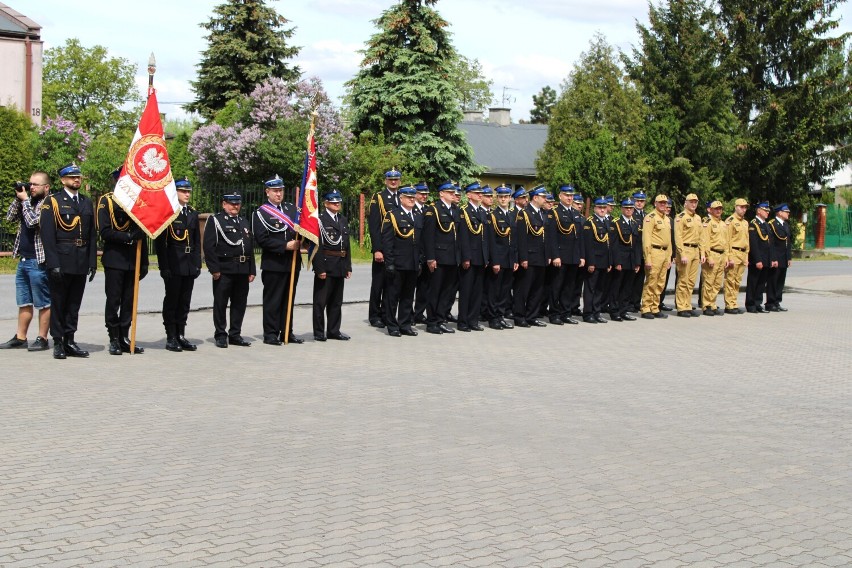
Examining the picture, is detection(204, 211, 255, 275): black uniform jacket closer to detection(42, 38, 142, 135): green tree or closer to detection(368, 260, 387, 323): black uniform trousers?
detection(368, 260, 387, 323): black uniform trousers

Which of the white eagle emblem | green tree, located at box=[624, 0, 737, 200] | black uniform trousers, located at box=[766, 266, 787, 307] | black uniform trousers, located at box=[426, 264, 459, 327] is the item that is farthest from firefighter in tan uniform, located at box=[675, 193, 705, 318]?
green tree, located at box=[624, 0, 737, 200]

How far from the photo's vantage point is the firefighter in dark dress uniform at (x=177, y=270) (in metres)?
11.9

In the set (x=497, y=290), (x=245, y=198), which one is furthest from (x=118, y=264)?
(x=245, y=198)

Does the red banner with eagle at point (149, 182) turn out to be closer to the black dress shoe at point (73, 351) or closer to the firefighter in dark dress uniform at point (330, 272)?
the black dress shoe at point (73, 351)

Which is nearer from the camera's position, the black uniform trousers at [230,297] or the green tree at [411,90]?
the black uniform trousers at [230,297]

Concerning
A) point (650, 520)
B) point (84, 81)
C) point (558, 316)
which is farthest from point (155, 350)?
point (84, 81)

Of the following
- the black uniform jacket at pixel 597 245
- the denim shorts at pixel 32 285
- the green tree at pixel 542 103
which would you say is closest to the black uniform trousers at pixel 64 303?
the denim shorts at pixel 32 285

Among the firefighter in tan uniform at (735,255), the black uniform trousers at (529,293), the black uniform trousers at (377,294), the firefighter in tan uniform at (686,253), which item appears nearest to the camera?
the black uniform trousers at (377,294)

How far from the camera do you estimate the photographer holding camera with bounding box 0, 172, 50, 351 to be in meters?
11.3

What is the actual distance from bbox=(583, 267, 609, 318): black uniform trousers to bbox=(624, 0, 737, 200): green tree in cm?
2224

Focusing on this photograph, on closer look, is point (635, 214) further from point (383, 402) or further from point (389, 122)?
point (389, 122)

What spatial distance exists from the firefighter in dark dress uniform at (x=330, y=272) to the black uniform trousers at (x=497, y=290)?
243 cm

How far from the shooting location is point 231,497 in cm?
594

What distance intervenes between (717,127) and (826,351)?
2688 centimetres
